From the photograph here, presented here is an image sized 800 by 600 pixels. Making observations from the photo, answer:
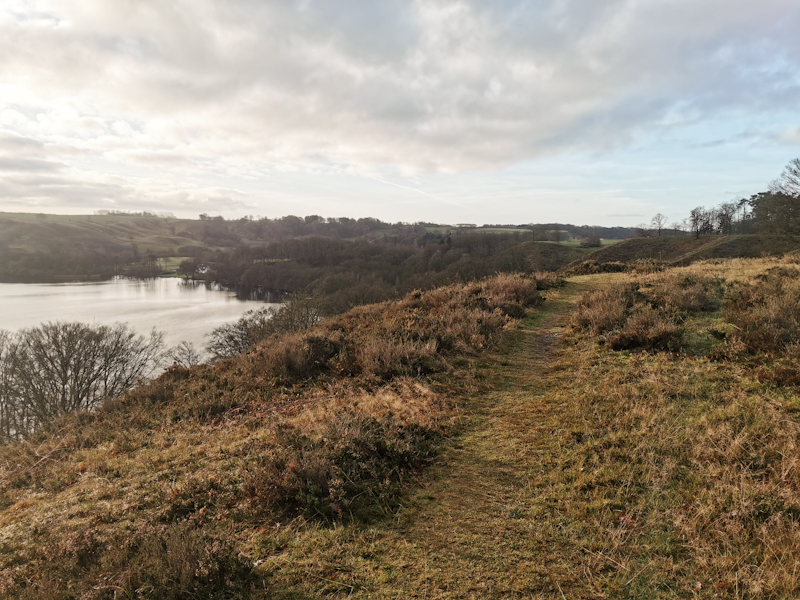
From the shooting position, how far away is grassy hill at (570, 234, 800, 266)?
143 ft

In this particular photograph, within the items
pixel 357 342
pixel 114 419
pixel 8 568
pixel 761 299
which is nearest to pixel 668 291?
pixel 761 299

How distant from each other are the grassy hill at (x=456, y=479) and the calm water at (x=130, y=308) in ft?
131

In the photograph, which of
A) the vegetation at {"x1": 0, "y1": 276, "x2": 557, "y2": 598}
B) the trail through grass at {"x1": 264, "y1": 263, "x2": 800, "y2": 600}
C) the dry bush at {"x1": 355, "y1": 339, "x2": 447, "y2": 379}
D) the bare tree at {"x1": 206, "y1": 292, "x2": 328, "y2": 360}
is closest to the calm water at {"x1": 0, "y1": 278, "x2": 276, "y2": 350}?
the bare tree at {"x1": 206, "y1": 292, "x2": 328, "y2": 360}

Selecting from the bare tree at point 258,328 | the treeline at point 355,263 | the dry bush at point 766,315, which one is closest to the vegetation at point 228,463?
the dry bush at point 766,315

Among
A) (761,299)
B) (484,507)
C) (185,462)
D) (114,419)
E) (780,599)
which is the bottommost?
(114,419)

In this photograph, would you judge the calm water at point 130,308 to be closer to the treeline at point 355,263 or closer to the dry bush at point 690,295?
the treeline at point 355,263

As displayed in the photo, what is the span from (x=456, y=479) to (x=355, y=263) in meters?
102

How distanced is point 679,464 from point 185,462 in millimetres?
6470

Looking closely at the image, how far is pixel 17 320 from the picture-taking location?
45812 millimetres

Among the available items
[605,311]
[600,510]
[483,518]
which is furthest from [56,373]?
[600,510]

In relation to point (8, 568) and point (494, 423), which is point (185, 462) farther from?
point (494, 423)

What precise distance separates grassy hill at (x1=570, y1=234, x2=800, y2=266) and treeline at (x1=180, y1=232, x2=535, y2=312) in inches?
601

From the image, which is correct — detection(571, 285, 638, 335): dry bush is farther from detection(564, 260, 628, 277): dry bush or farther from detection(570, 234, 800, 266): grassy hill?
detection(570, 234, 800, 266): grassy hill

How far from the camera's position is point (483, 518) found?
11.8ft
